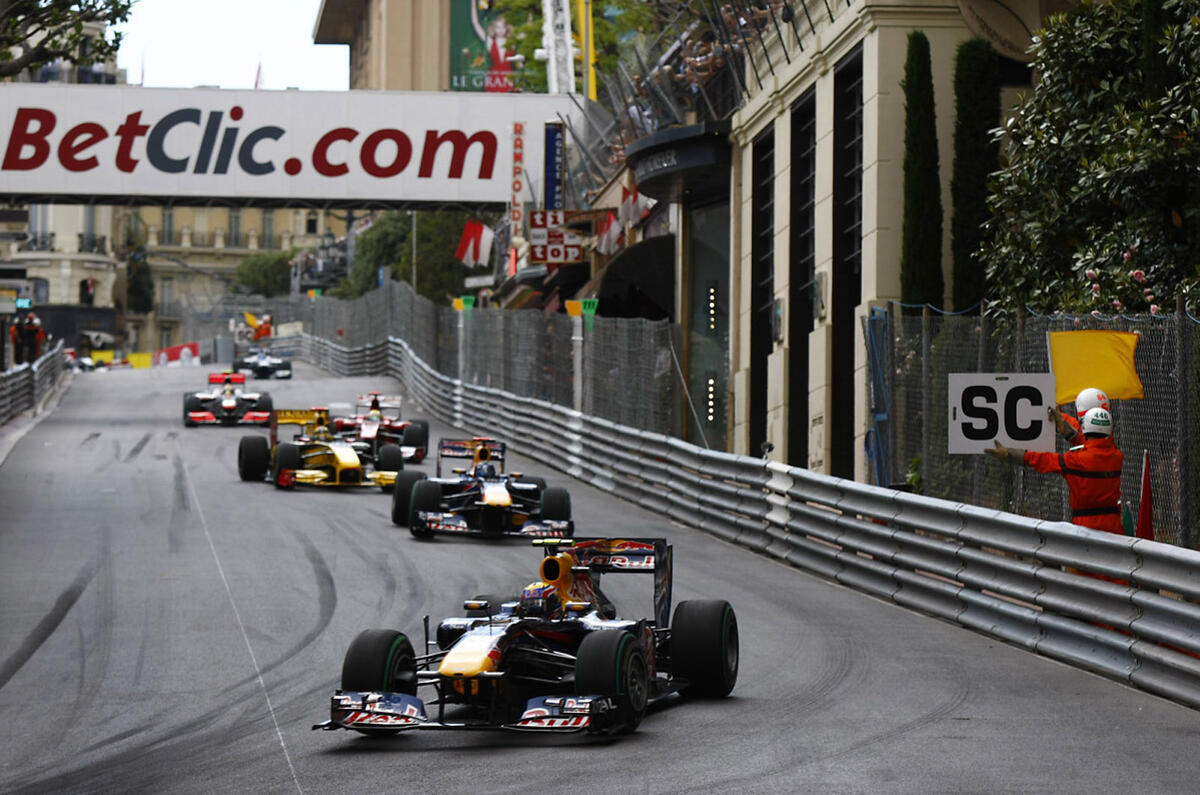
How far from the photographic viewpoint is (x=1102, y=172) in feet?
51.9

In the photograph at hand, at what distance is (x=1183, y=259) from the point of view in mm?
15617

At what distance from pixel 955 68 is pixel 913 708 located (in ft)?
38.6

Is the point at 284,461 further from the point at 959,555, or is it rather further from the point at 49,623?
the point at 959,555

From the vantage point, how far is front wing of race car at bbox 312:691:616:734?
8883 mm

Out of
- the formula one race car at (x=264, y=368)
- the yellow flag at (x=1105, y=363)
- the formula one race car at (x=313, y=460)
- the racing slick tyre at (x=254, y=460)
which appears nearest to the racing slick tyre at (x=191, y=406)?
the formula one race car at (x=313, y=460)

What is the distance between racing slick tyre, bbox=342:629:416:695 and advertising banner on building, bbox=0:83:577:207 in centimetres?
3611

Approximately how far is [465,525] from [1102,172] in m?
7.10

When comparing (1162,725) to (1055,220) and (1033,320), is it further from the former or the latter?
(1055,220)

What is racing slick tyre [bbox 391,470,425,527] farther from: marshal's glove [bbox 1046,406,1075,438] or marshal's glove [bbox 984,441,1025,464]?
marshal's glove [bbox 1046,406,1075,438]

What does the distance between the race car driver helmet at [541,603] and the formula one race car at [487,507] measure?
7909mm

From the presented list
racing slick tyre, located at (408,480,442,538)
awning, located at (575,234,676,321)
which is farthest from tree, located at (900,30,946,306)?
awning, located at (575,234,676,321)

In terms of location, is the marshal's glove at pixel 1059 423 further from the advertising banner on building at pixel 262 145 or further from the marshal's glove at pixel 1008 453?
the advertising banner on building at pixel 262 145

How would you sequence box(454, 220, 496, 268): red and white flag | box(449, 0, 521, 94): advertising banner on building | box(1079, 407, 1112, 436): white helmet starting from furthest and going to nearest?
box(449, 0, 521, 94): advertising banner on building
box(454, 220, 496, 268): red and white flag
box(1079, 407, 1112, 436): white helmet

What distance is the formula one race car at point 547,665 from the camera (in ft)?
29.5
